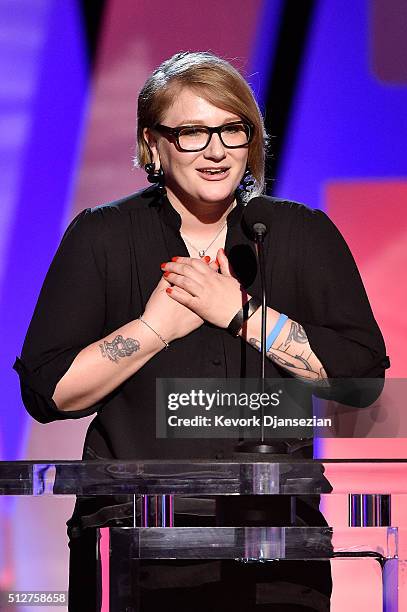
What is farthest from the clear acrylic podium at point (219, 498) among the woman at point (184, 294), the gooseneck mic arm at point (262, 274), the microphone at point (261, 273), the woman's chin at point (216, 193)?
the woman's chin at point (216, 193)

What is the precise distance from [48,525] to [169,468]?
0.72 feet

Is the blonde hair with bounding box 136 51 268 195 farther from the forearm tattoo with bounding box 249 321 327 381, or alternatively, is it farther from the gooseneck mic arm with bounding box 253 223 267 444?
the forearm tattoo with bounding box 249 321 327 381

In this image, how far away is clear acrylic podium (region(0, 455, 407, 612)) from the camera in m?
1.46

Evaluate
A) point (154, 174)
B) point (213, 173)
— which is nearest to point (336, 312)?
point (213, 173)

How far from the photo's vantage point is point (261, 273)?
1705 millimetres

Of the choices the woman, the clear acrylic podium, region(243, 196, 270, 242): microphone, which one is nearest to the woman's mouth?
the woman

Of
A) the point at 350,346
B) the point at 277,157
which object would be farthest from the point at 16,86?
the point at 350,346

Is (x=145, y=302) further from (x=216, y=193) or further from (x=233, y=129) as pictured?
(x=233, y=129)

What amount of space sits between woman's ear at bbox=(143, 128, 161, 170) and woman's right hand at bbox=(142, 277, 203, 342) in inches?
11.7

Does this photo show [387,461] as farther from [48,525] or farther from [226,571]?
[48,525]

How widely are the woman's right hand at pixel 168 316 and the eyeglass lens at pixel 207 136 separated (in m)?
0.28

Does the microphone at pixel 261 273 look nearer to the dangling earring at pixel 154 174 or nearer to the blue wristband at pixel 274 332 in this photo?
the blue wristband at pixel 274 332

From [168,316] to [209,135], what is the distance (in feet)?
1.18

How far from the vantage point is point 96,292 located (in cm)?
194
